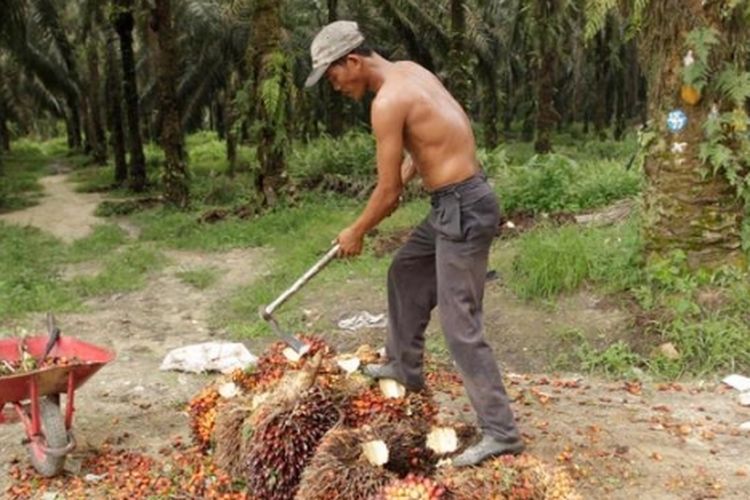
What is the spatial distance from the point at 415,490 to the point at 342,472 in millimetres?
423

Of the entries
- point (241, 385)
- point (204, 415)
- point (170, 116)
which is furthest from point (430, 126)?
point (170, 116)

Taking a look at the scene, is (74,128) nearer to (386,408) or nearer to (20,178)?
(20,178)

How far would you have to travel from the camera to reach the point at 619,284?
6.79 m

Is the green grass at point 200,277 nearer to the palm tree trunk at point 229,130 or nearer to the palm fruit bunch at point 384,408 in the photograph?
the palm fruit bunch at point 384,408

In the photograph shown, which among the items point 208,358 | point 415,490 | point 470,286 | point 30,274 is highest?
point 470,286

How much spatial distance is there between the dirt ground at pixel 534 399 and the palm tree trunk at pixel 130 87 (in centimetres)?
990

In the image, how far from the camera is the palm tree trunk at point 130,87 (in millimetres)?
16938

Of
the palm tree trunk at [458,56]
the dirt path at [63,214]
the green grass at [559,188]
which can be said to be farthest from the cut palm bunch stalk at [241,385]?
the palm tree trunk at [458,56]

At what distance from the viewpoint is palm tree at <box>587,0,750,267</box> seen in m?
6.26

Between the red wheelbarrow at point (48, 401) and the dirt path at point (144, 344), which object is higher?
the red wheelbarrow at point (48, 401)

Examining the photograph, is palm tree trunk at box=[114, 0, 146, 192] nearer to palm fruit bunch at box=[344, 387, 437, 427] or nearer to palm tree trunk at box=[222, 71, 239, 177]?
palm tree trunk at box=[222, 71, 239, 177]

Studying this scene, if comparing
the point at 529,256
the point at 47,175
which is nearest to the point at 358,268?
the point at 529,256

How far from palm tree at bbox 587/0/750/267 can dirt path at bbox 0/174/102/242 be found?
9050 millimetres

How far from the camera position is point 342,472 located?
340 centimetres
